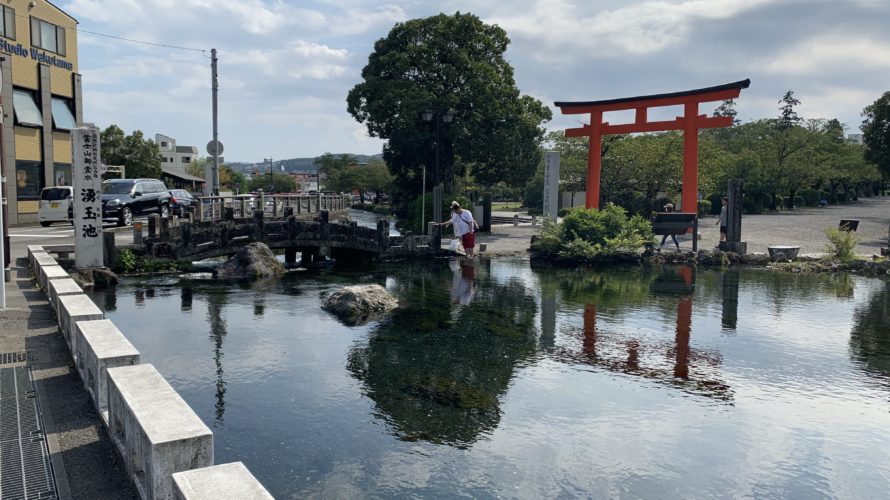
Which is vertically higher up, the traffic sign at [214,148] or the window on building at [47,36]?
the window on building at [47,36]

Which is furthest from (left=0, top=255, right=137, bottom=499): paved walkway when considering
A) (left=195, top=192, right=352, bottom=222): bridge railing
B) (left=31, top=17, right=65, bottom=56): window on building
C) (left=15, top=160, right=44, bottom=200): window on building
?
(left=31, top=17, right=65, bottom=56): window on building

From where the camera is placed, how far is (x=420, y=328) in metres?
11.8

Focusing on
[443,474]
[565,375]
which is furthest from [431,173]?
[443,474]

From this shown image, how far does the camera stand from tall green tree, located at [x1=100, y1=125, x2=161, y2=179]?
51.4 metres

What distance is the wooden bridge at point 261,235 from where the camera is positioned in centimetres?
1911

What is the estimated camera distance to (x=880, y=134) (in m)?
41.7

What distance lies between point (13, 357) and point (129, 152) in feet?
163

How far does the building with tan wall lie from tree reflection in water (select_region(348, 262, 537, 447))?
955 inches

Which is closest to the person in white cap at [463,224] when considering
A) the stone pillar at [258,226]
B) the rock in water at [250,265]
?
the rock in water at [250,265]

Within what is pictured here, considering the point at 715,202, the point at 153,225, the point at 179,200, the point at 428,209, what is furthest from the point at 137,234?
the point at 715,202

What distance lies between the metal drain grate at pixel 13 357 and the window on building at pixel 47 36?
29.9 metres

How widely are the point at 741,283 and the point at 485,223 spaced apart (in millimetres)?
15256

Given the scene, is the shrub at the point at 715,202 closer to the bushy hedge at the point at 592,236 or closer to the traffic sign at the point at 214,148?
the bushy hedge at the point at 592,236

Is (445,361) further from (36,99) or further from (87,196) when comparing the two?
(36,99)
